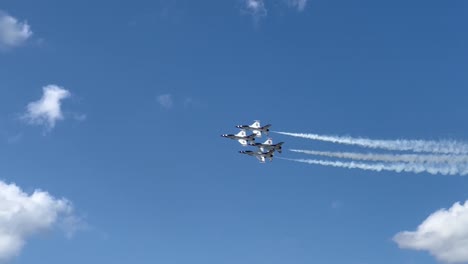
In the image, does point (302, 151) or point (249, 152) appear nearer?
point (302, 151)

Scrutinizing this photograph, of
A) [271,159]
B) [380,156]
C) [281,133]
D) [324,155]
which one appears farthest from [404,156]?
[271,159]

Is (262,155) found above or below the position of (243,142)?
below

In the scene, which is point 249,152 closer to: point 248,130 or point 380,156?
point 248,130

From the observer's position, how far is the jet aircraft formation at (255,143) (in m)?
175

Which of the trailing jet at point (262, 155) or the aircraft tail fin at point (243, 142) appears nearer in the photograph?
the trailing jet at point (262, 155)

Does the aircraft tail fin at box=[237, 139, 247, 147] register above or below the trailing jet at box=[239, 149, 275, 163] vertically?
above

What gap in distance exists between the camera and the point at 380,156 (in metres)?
131

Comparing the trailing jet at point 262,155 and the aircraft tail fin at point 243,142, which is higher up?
the aircraft tail fin at point 243,142

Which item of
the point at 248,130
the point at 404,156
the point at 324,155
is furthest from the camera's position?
the point at 248,130

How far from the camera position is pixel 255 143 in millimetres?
177750

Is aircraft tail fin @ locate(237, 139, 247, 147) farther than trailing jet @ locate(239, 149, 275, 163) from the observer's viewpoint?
Yes

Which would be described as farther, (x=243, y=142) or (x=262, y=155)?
(x=243, y=142)

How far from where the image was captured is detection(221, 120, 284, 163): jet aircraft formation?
175 m

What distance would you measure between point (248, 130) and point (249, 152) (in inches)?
251
